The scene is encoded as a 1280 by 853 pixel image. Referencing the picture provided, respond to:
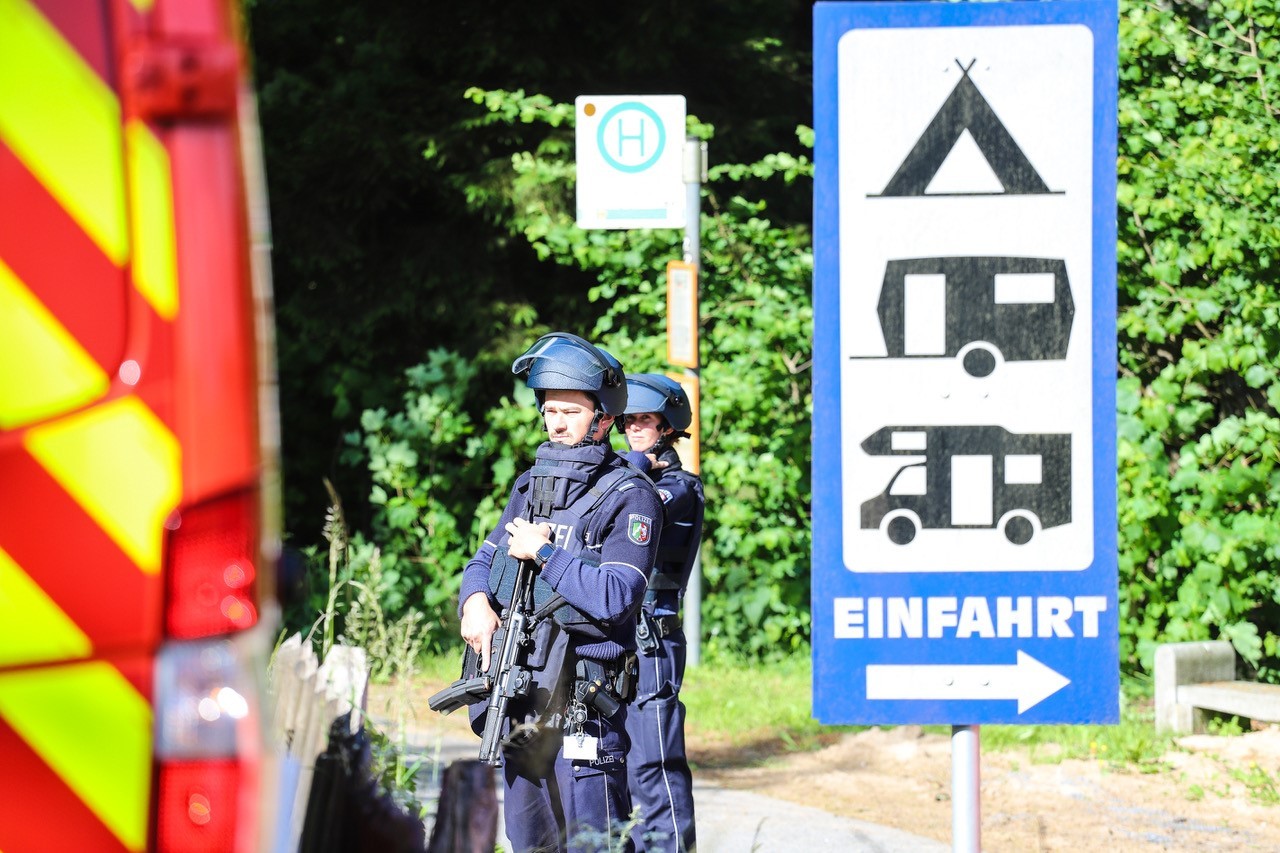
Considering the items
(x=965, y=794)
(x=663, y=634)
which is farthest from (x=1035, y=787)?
(x=965, y=794)

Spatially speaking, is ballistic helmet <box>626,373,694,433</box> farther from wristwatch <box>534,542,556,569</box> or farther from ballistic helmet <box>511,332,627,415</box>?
wristwatch <box>534,542,556,569</box>

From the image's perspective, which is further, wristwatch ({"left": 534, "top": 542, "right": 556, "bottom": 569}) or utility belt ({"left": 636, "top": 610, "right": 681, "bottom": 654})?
utility belt ({"left": 636, "top": 610, "right": 681, "bottom": 654})

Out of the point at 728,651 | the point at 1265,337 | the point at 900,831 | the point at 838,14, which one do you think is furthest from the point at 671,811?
the point at 728,651

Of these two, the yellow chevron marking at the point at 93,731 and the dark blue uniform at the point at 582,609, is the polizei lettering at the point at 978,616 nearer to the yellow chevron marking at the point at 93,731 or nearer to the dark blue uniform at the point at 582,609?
the dark blue uniform at the point at 582,609

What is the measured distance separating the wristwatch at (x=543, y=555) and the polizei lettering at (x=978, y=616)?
3.99 ft

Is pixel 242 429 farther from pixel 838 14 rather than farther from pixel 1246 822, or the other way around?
pixel 1246 822

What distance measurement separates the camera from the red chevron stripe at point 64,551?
1.85 meters

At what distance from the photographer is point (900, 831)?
621 cm

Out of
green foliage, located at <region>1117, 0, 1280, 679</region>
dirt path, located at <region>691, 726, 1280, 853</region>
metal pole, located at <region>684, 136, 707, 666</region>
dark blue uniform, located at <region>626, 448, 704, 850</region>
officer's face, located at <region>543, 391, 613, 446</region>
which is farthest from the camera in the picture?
metal pole, located at <region>684, 136, 707, 666</region>

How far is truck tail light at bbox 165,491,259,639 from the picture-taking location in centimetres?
189

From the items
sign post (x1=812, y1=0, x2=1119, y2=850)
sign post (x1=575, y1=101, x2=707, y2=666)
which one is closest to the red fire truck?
sign post (x1=812, y1=0, x2=1119, y2=850)

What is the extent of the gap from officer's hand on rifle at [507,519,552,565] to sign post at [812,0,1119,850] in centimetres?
121

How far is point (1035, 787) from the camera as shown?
6.98 meters

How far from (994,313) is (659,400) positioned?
3.22 m
